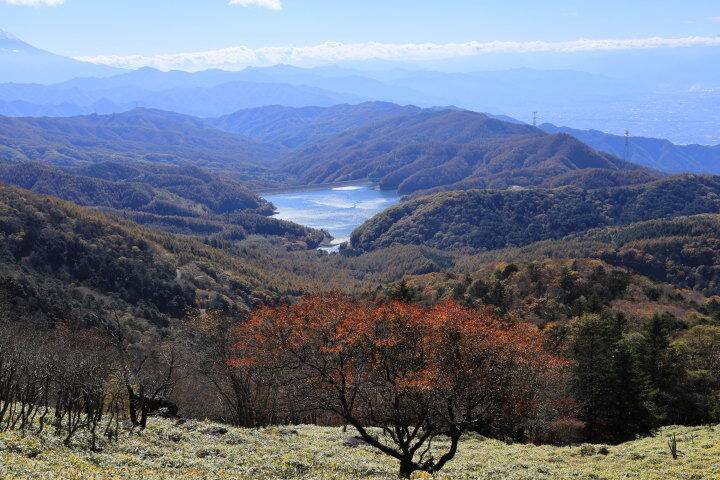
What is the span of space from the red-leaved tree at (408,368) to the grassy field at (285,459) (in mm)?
2972

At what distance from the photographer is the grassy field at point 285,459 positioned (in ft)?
72.8

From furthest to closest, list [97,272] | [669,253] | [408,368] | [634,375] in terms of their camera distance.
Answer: [669,253] < [97,272] < [634,375] < [408,368]

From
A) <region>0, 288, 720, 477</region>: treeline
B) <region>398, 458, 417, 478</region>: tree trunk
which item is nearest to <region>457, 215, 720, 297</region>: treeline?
<region>0, 288, 720, 477</region>: treeline

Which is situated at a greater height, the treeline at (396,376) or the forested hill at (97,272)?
the treeline at (396,376)

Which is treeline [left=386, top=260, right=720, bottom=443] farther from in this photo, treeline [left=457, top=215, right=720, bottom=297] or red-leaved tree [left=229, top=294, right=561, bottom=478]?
treeline [left=457, top=215, right=720, bottom=297]

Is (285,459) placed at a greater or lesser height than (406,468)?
lesser

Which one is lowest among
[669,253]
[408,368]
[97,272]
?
[97,272]

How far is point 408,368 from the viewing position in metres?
22.8

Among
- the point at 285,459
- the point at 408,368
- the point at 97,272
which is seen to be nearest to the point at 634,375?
the point at 408,368

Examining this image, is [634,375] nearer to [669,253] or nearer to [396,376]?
[396,376]

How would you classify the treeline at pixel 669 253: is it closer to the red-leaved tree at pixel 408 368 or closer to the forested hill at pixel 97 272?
the forested hill at pixel 97 272

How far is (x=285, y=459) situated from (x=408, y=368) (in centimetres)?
929

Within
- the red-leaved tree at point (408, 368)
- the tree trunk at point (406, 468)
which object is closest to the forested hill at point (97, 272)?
the red-leaved tree at point (408, 368)

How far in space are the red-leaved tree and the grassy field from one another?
297 centimetres
